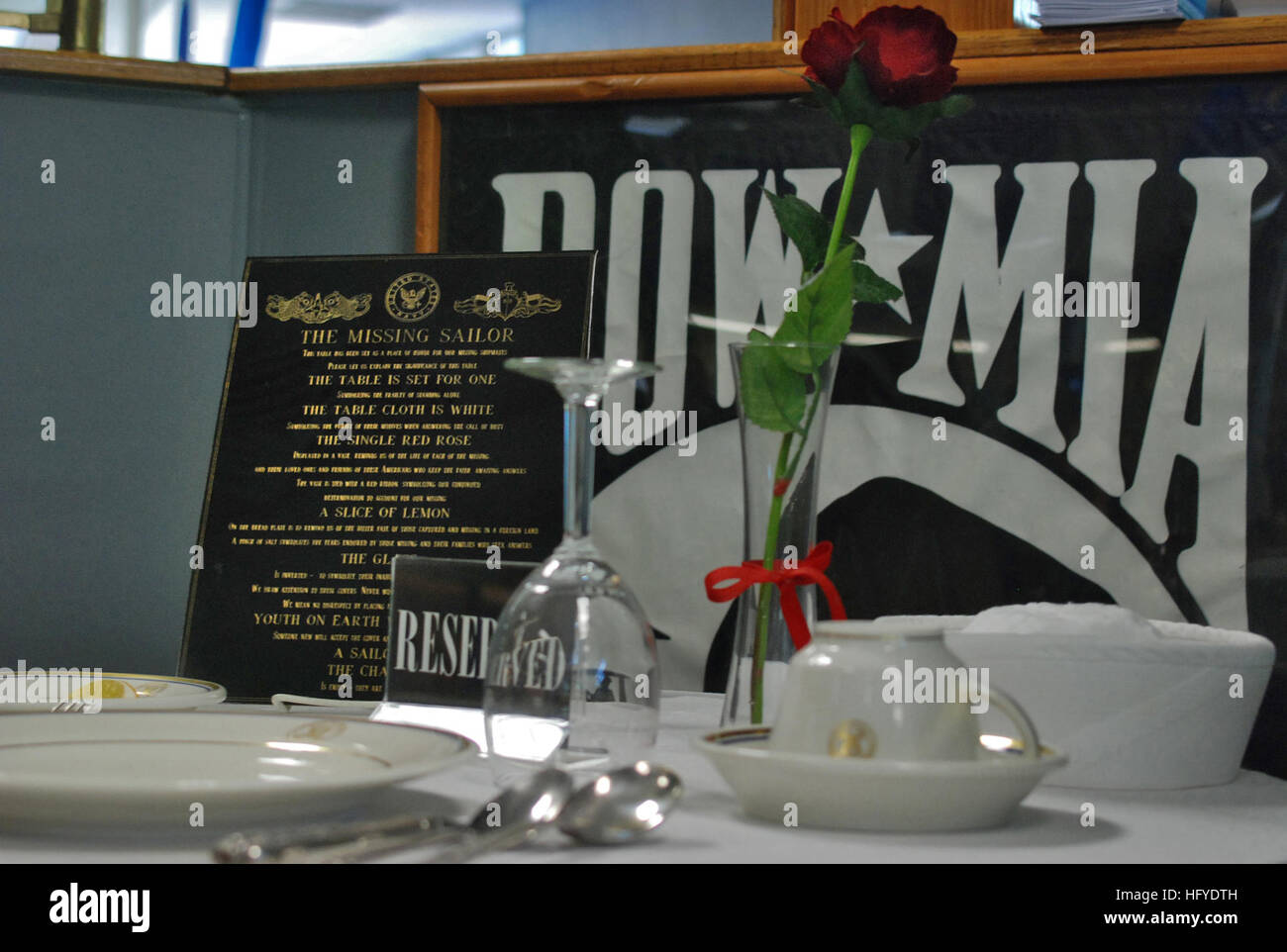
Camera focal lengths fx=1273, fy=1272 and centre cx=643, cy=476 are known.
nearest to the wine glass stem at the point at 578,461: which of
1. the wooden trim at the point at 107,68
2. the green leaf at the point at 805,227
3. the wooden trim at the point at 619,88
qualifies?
the green leaf at the point at 805,227

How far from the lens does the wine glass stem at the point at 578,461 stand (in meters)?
0.73

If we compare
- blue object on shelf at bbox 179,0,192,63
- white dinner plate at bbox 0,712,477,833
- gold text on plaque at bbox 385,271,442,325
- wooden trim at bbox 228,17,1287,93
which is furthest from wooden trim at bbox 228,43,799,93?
white dinner plate at bbox 0,712,477,833

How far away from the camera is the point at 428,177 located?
1.44m

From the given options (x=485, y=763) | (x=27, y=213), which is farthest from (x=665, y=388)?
(x=27, y=213)

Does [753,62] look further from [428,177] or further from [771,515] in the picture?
[771,515]

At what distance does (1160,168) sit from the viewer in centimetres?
125

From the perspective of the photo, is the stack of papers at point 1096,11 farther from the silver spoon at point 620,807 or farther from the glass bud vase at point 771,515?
the silver spoon at point 620,807

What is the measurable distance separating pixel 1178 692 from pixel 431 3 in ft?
4.50

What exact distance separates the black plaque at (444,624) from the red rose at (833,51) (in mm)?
406

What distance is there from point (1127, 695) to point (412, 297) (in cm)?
78

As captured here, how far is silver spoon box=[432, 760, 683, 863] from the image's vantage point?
1.89ft

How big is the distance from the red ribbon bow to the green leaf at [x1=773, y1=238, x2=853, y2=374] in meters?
0.13
